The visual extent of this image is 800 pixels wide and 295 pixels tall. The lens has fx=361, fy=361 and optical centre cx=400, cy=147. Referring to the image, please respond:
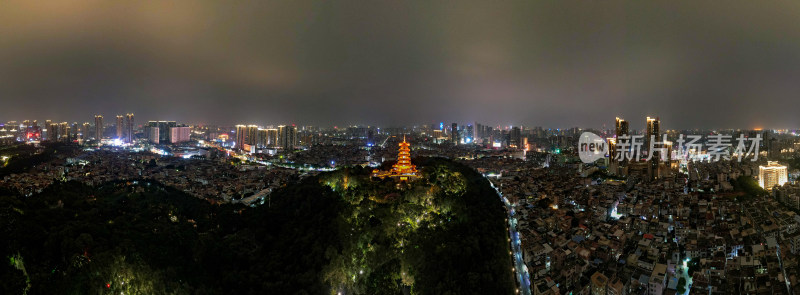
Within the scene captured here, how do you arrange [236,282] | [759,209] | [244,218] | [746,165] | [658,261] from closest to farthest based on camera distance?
[236,282], [658,261], [244,218], [759,209], [746,165]

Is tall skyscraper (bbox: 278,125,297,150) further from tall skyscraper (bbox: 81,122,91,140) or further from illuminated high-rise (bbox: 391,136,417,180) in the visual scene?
illuminated high-rise (bbox: 391,136,417,180)

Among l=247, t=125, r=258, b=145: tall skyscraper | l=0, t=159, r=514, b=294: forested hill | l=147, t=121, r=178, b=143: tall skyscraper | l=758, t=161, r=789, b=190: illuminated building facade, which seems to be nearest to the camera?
l=0, t=159, r=514, b=294: forested hill

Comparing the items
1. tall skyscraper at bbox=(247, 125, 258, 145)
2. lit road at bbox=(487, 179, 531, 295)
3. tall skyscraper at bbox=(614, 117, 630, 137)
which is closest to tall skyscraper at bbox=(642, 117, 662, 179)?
tall skyscraper at bbox=(614, 117, 630, 137)

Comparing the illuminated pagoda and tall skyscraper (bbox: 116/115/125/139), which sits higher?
tall skyscraper (bbox: 116/115/125/139)

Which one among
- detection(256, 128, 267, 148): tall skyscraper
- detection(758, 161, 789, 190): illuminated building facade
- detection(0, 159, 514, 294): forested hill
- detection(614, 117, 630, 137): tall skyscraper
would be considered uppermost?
detection(614, 117, 630, 137): tall skyscraper

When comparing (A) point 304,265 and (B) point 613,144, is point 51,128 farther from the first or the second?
(B) point 613,144

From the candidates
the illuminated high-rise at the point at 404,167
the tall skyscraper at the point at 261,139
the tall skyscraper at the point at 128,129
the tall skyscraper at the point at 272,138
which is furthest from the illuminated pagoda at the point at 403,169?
the tall skyscraper at the point at 128,129

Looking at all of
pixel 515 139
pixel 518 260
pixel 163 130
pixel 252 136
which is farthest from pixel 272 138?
pixel 518 260

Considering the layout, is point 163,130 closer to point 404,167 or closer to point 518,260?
point 404,167

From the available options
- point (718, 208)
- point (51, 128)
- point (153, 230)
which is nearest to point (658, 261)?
point (718, 208)
